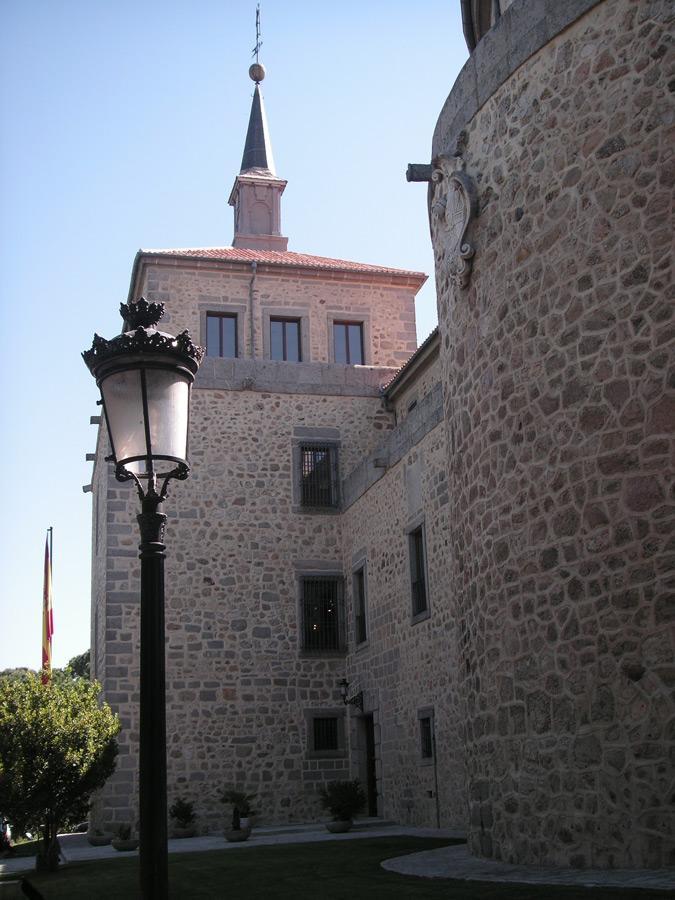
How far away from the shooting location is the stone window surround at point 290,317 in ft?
80.2

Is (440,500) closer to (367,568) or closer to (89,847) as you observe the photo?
(367,568)

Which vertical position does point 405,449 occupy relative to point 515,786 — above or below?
above

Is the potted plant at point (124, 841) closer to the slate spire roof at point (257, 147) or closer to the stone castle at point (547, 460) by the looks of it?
the stone castle at point (547, 460)

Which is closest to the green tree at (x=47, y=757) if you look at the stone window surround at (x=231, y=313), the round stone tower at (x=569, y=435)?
the round stone tower at (x=569, y=435)

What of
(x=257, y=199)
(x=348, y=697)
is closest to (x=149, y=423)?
(x=348, y=697)

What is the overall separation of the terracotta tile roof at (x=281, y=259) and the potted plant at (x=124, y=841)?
12.0 metres

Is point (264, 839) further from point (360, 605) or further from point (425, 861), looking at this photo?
point (425, 861)

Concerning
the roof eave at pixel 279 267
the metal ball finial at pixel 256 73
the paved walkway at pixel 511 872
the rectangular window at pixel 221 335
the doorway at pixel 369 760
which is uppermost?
the metal ball finial at pixel 256 73

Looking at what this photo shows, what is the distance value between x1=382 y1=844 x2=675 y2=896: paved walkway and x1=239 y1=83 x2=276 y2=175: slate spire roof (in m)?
24.4

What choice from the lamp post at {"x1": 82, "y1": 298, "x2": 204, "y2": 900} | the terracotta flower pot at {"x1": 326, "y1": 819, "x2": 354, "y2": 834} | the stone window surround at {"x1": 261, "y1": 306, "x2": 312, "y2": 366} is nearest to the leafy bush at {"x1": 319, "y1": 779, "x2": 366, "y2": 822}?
the terracotta flower pot at {"x1": 326, "y1": 819, "x2": 354, "y2": 834}

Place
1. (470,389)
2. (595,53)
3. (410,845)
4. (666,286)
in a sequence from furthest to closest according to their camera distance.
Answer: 1. (410,845)
2. (470,389)
3. (595,53)
4. (666,286)

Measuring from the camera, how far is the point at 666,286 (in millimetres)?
7715

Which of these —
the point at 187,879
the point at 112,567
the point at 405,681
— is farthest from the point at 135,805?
the point at 187,879

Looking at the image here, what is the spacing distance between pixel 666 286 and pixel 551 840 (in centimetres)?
412
